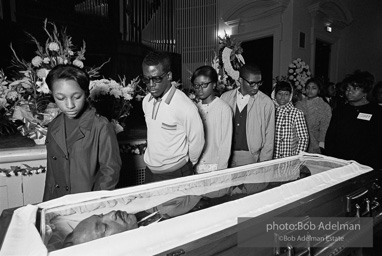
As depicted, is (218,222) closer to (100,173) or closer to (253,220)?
(253,220)

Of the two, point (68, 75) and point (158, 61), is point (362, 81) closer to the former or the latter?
point (158, 61)

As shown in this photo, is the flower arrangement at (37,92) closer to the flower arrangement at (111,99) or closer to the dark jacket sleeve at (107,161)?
the flower arrangement at (111,99)

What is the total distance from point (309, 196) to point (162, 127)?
43.2 inches

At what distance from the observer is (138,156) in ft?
9.03

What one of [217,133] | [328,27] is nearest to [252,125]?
[217,133]

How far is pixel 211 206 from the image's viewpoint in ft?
3.98

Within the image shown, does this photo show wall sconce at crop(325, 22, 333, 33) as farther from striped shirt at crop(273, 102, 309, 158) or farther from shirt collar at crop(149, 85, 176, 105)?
shirt collar at crop(149, 85, 176, 105)

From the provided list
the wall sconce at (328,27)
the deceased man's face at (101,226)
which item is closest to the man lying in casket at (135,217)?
the deceased man's face at (101,226)

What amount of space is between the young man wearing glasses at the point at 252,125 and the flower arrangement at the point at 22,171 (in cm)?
157

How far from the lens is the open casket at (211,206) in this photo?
0.85 metres

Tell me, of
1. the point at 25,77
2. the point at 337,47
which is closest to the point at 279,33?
the point at 337,47

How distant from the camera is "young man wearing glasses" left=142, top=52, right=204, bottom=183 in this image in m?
2.03

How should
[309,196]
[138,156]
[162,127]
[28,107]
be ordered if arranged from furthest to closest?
1. [138,156]
2. [28,107]
3. [162,127]
4. [309,196]

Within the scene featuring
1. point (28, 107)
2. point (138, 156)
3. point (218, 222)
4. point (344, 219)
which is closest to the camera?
point (218, 222)
